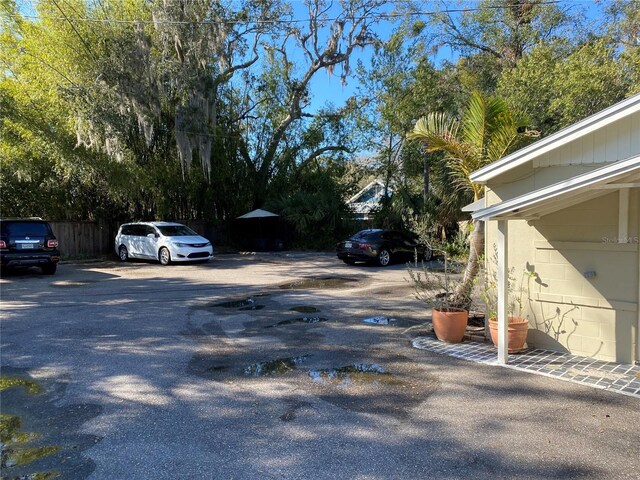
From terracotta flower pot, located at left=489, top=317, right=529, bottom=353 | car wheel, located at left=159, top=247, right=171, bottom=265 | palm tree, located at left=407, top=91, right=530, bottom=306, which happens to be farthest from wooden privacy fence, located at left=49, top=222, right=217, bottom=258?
terracotta flower pot, located at left=489, top=317, right=529, bottom=353

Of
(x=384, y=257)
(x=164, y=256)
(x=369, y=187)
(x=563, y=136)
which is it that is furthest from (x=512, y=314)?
(x=369, y=187)

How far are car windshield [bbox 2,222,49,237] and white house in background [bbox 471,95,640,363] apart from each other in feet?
40.8

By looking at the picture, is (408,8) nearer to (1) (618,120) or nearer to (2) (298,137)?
(2) (298,137)

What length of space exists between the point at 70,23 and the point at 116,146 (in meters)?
4.65

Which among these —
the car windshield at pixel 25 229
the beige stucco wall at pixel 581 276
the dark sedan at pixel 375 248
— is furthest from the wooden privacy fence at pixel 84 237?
the beige stucco wall at pixel 581 276

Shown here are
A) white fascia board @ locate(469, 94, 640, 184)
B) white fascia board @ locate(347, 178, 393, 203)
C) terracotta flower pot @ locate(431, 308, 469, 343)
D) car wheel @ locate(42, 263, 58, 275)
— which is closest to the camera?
white fascia board @ locate(469, 94, 640, 184)

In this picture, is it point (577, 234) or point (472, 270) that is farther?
point (472, 270)

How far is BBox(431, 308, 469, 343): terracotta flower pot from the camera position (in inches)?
251

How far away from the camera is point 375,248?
1612 centimetres

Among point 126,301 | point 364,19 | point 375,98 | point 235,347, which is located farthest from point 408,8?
point 235,347

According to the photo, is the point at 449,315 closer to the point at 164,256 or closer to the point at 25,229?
the point at 25,229

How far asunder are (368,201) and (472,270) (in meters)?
21.1

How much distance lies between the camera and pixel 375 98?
26797 millimetres

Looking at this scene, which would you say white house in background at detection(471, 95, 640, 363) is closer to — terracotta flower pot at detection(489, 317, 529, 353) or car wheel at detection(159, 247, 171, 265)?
terracotta flower pot at detection(489, 317, 529, 353)
